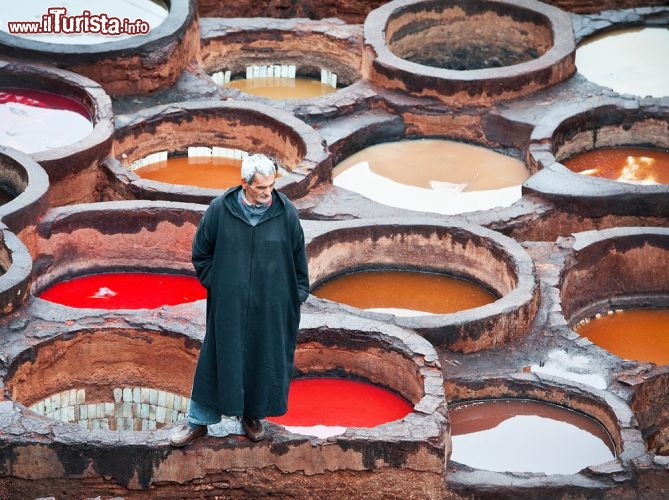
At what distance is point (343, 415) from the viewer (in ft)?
44.8

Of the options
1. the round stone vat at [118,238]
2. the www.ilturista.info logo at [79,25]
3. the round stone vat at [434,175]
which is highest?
the www.ilturista.info logo at [79,25]

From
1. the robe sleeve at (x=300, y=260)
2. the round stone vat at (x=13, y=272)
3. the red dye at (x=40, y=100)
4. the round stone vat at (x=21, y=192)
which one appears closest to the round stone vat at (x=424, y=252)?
the round stone vat at (x=21, y=192)

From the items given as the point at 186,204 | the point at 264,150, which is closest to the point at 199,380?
the point at 186,204

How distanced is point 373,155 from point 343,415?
250 inches

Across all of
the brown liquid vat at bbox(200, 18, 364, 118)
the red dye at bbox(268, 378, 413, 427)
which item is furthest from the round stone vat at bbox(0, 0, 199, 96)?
the red dye at bbox(268, 378, 413, 427)

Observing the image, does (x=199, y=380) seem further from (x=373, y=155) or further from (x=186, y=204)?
(x=373, y=155)

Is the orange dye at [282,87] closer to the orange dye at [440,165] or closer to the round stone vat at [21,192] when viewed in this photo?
the orange dye at [440,165]

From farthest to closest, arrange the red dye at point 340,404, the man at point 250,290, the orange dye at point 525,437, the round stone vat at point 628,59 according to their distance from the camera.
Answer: the round stone vat at point 628,59 < the orange dye at point 525,437 < the red dye at point 340,404 < the man at point 250,290

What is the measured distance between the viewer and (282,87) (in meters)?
21.6

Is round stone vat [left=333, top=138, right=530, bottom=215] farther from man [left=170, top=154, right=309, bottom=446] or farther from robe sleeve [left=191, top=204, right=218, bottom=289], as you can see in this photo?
robe sleeve [left=191, top=204, right=218, bottom=289]

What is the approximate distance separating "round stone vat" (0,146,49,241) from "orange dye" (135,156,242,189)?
90.3 inches

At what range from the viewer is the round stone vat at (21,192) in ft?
50.9

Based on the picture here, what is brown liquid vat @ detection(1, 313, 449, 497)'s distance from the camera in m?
12.5

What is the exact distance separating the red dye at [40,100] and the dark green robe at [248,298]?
7.65 metres
